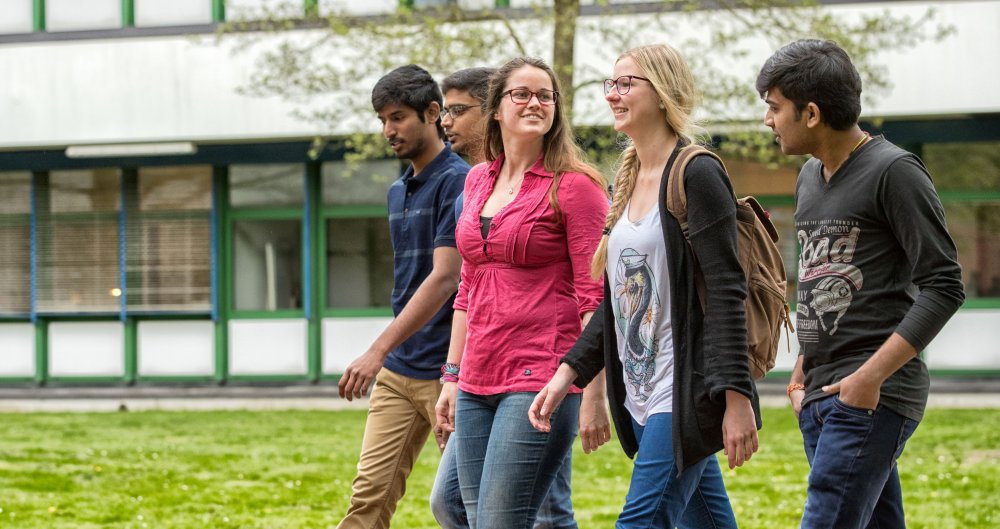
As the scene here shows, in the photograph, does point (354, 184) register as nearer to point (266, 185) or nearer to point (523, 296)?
point (266, 185)

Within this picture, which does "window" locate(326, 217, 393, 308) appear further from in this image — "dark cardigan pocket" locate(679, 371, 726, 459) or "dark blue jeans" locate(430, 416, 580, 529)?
"dark cardigan pocket" locate(679, 371, 726, 459)

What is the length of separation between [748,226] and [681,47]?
43.6 ft

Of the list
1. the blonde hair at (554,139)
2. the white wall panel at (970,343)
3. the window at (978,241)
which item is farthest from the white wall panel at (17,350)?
the blonde hair at (554,139)

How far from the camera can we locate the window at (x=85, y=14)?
19672 mm

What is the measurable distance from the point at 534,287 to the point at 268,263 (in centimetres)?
1598

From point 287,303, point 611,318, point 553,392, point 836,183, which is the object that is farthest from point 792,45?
point 287,303

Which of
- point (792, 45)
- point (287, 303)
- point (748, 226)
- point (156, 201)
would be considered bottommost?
point (287, 303)

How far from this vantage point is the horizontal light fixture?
19.2m

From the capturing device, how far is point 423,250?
5.41 meters

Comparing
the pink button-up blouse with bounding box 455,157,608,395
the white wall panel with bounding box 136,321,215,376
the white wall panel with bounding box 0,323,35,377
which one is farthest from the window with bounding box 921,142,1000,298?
the pink button-up blouse with bounding box 455,157,608,395

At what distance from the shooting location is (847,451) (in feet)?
12.2

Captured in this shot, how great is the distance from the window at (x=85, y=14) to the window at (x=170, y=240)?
6.79ft

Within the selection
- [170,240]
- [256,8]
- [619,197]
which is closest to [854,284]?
[619,197]

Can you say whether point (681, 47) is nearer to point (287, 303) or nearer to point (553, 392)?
point (287, 303)
